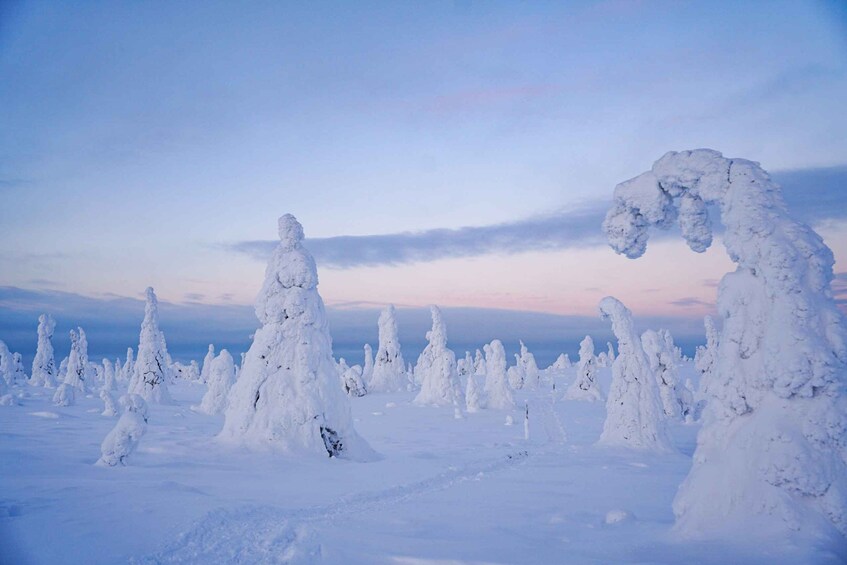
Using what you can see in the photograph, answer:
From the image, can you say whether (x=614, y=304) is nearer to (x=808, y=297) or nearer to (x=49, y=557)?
→ (x=808, y=297)

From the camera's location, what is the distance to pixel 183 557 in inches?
279

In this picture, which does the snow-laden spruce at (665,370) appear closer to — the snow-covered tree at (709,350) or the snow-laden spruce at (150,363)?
the snow-covered tree at (709,350)

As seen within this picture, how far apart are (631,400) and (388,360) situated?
39039 millimetres

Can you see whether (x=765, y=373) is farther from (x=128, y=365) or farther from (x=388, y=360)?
(x=128, y=365)

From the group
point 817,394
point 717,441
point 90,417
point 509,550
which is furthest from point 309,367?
point 90,417

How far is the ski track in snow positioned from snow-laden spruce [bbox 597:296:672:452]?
1261 centimetres

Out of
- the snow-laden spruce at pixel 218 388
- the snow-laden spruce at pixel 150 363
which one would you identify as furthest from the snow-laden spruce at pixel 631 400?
the snow-laden spruce at pixel 150 363

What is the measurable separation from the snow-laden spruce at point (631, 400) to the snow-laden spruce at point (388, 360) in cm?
3554

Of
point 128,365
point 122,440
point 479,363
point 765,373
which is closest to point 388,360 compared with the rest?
point 122,440

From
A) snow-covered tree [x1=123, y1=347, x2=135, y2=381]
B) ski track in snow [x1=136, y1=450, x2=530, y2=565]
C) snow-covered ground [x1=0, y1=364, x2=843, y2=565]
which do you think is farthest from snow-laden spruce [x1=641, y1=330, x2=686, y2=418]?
snow-covered tree [x1=123, y1=347, x2=135, y2=381]

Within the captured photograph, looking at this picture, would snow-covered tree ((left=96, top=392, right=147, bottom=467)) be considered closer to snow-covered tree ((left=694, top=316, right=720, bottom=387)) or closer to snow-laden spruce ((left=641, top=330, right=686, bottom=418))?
snow-laden spruce ((left=641, top=330, right=686, bottom=418))

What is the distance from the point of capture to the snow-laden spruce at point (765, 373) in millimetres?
6539

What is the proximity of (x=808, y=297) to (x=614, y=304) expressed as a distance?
51.7 feet

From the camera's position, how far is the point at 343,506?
10.9 meters
